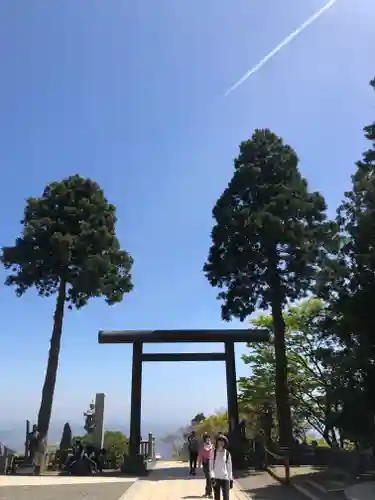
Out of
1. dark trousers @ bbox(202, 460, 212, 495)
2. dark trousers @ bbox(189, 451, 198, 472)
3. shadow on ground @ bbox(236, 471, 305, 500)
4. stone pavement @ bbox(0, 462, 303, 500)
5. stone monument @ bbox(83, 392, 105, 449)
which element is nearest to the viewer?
shadow on ground @ bbox(236, 471, 305, 500)

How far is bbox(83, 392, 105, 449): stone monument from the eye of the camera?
2223 cm

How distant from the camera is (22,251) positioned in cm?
2044

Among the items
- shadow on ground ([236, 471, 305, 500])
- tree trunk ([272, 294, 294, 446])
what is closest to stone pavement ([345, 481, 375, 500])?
shadow on ground ([236, 471, 305, 500])

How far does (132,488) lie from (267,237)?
10.8m

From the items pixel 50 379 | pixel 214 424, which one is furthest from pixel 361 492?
pixel 214 424

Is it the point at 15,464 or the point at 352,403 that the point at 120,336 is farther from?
the point at 352,403

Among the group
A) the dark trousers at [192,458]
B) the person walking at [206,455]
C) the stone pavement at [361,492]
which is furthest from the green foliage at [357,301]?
the dark trousers at [192,458]

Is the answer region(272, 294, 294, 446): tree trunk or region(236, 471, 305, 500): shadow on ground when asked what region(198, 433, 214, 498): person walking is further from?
region(272, 294, 294, 446): tree trunk

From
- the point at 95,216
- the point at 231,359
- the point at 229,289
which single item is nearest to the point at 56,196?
the point at 95,216

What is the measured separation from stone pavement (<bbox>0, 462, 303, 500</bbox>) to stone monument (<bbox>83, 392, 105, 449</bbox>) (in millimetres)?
7717

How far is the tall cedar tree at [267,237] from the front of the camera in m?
19.1

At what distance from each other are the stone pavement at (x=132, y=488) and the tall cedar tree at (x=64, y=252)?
6.33 meters

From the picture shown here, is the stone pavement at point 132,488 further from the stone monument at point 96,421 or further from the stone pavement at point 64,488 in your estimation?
the stone monument at point 96,421

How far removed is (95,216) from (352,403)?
14473 millimetres
